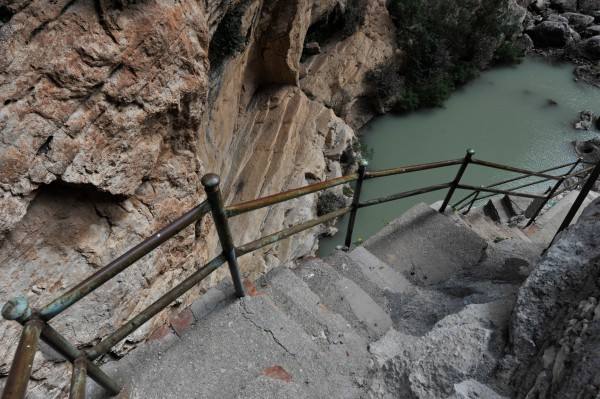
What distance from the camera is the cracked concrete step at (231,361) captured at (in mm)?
1554

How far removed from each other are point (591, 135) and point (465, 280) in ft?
40.2

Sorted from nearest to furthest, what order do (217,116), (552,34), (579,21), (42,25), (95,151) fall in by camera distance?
(42,25) < (95,151) < (217,116) < (552,34) < (579,21)

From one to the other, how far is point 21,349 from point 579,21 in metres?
21.4

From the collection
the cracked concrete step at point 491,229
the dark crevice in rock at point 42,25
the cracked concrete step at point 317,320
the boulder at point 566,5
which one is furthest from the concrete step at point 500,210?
the boulder at point 566,5

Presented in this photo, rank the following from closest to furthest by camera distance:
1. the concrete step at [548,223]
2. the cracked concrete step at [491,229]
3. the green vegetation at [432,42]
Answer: the cracked concrete step at [491,229]
the concrete step at [548,223]
the green vegetation at [432,42]

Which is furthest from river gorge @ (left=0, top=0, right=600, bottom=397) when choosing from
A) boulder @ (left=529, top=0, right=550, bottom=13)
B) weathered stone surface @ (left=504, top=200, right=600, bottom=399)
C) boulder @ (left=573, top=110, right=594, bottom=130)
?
boulder @ (left=529, top=0, right=550, bottom=13)

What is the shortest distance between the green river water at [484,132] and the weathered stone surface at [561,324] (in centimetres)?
738

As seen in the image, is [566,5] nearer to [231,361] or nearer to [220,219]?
[220,219]

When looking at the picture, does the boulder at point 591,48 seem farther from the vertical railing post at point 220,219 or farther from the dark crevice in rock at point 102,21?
the vertical railing post at point 220,219

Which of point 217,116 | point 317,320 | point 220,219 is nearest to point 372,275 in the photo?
point 317,320

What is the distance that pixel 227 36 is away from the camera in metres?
5.67

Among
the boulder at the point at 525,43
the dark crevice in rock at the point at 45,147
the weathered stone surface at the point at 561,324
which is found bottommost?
the boulder at the point at 525,43

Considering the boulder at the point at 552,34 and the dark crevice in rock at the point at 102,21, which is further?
the boulder at the point at 552,34

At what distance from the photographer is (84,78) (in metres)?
2.96
